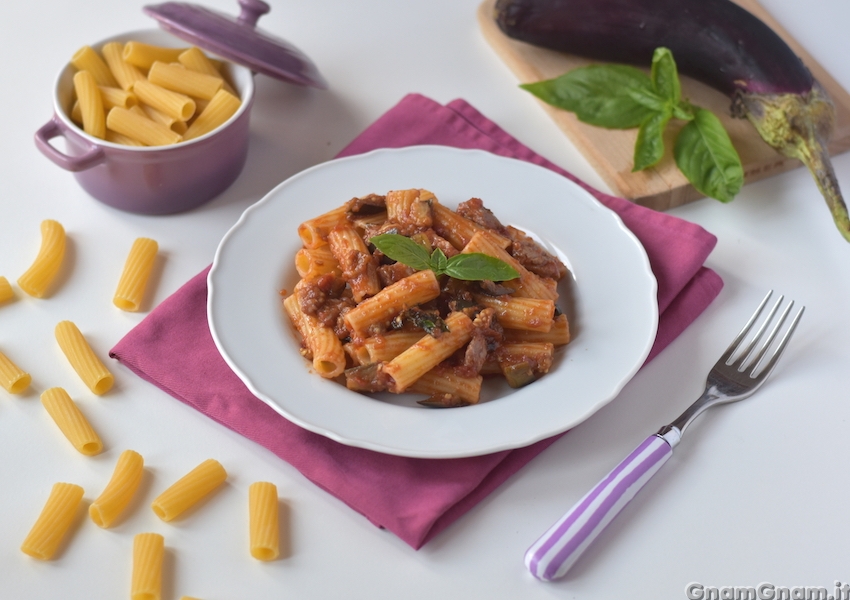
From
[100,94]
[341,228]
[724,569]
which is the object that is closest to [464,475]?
[724,569]

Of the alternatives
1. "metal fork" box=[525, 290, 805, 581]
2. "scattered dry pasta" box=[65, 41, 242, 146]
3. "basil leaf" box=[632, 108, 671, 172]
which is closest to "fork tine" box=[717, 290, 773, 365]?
"metal fork" box=[525, 290, 805, 581]

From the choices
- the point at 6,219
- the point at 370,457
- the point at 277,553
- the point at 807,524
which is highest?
the point at 807,524

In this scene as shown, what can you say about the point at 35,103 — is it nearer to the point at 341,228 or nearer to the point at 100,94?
the point at 100,94

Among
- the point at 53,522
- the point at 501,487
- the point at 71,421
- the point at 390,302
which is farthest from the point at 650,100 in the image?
the point at 53,522

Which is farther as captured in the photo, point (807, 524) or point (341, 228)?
point (341, 228)

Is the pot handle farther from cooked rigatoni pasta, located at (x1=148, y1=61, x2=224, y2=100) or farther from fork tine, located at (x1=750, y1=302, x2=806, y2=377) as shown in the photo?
fork tine, located at (x1=750, y1=302, x2=806, y2=377)

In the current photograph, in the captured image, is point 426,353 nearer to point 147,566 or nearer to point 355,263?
point 355,263

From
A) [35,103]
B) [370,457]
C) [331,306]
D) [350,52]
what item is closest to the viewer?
[370,457]

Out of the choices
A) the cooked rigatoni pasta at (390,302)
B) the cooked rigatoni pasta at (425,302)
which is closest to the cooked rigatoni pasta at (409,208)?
the cooked rigatoni pasta at (425,302)
